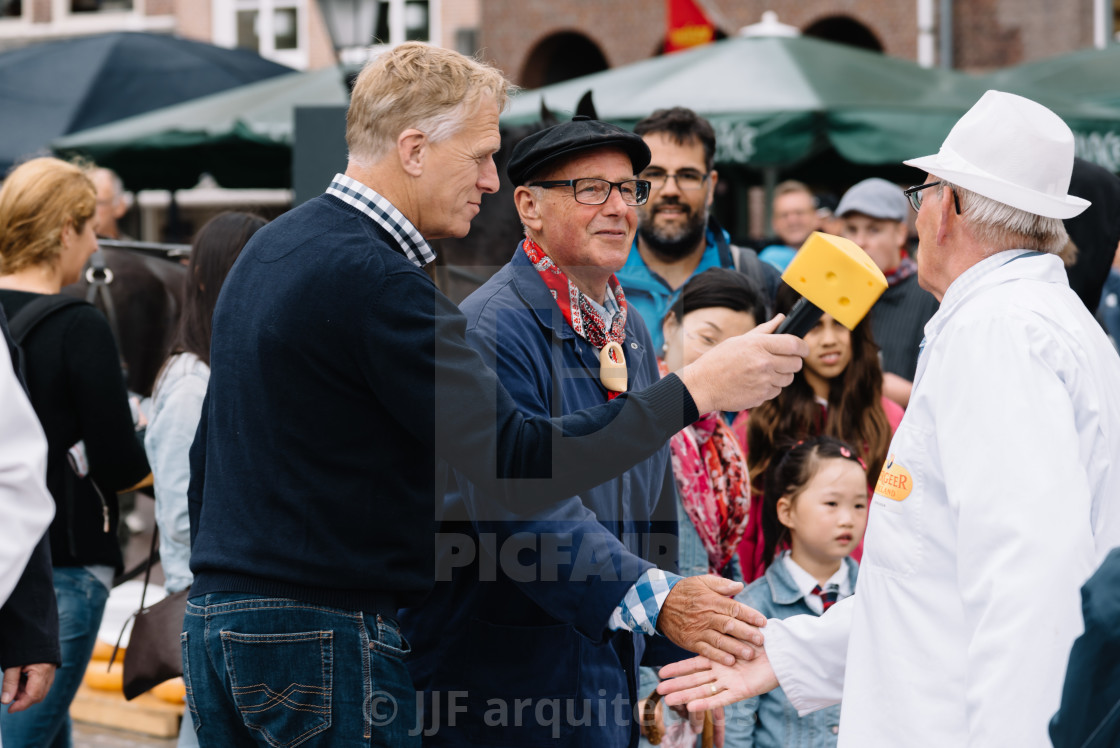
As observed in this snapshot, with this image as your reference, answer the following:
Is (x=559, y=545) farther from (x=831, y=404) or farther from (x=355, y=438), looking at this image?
(x=831, y=404)

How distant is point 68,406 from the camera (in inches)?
143

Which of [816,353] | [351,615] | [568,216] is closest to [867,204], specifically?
[816,353]

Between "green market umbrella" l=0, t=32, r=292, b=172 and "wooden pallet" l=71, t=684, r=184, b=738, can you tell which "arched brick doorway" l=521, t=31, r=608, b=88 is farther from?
"wooden pallet" l=71, t=684, r=184, b=738

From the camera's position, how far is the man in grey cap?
5.45 meters

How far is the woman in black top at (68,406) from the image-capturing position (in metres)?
3.59

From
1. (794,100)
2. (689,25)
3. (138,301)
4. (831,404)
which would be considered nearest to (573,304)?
(831,404)

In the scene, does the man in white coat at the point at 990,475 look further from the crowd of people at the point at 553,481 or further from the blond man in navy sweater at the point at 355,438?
the blond man in navy sweater at the point at 355,438

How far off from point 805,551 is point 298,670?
6.58 ft

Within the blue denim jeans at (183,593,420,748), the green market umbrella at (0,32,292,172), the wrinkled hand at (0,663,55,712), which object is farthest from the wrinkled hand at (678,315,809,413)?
the green market umbrella at (0,32,292,172)

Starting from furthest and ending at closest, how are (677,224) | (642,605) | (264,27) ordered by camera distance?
(264,27) → (677,224) → (642,605)

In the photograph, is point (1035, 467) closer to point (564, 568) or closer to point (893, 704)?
point (893, 704)

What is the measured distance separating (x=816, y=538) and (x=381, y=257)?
203cm

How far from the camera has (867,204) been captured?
19.3 feet

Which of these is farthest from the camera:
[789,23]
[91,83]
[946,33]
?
[789,23]
